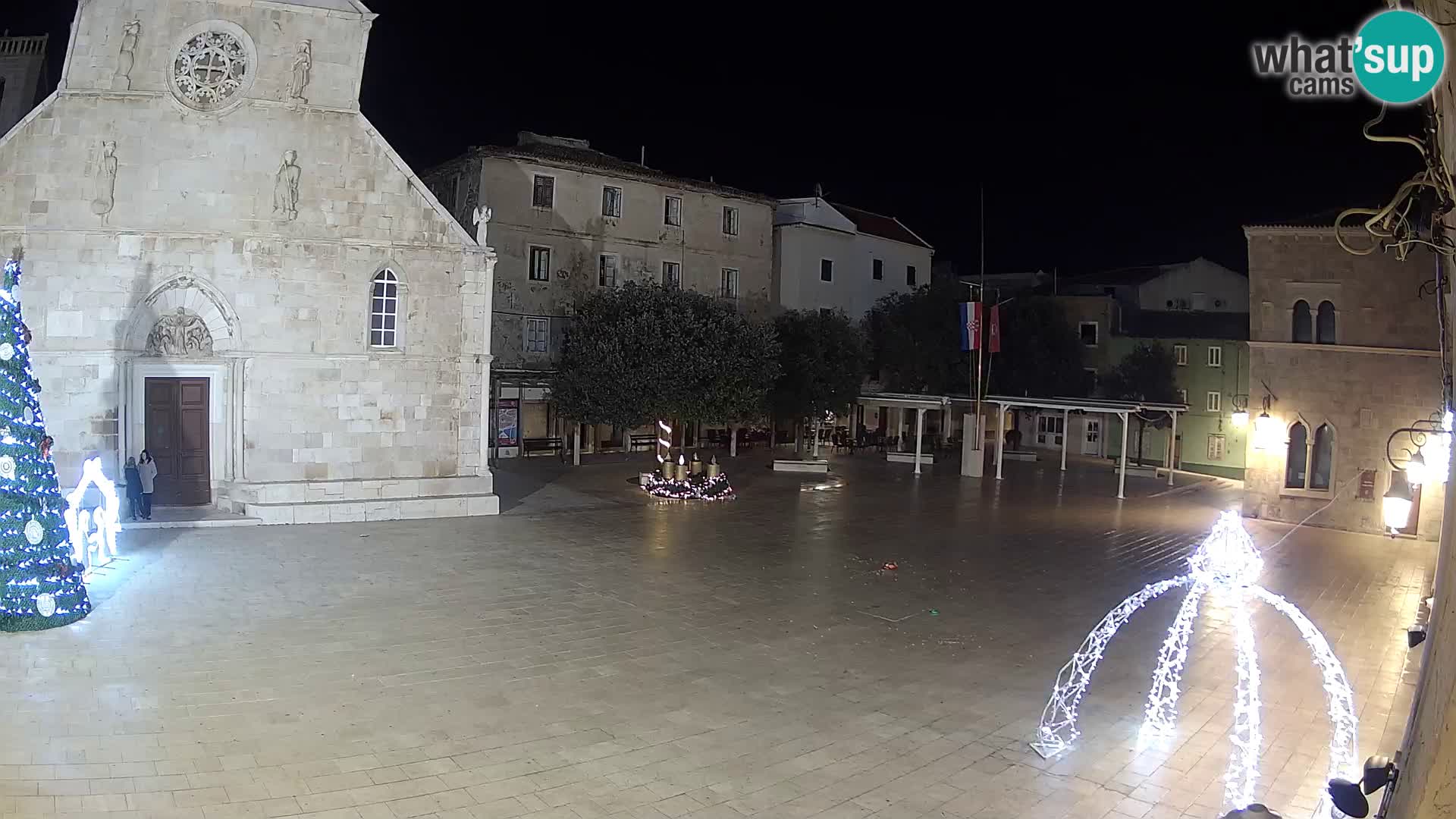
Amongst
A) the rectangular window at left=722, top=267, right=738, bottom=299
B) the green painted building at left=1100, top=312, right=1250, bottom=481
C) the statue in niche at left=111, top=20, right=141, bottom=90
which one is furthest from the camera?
the green painted building at left=1100, top=312, right=1250, bottom=481

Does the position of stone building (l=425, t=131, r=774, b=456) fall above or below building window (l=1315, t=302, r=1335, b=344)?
above

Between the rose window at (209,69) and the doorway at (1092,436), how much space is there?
40.3 metres

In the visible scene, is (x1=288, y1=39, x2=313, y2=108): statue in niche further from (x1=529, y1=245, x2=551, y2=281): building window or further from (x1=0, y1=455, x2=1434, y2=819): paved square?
(x1=529, y1=245, x2=551, y2=281): building window

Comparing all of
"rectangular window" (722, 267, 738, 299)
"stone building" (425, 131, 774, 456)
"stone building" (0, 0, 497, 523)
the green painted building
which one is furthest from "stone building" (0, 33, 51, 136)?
the green painted building

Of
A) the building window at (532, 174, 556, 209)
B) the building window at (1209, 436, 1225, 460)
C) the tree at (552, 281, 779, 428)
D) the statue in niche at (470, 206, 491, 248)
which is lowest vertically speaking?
the building window at (1209, 436, 1225, 460)

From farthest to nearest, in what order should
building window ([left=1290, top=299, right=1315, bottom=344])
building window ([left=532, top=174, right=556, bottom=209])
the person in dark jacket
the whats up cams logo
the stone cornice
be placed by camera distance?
building window ([left=532, top=174, right=556, bottom=209])
building window ([left=1290, top=299, right=1315, bottom=344])
the stone cornice
the person in dark jacket
the whats up cams logo

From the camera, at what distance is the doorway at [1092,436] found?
158 ft

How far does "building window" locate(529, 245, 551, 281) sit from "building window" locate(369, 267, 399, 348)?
47.3ft

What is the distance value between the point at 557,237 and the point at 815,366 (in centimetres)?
1046

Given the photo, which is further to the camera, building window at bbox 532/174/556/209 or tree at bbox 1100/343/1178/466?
tree at bbox 1100/343/1178/466

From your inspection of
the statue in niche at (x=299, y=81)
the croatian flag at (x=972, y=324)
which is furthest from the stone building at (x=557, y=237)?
the statue in niche at (x=299, y=81)

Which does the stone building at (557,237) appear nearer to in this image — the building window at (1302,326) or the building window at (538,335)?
the building window at (538,335)

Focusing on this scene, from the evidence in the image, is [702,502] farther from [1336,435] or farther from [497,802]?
[497,802]

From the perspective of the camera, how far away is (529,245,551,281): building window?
3516 centimetres
